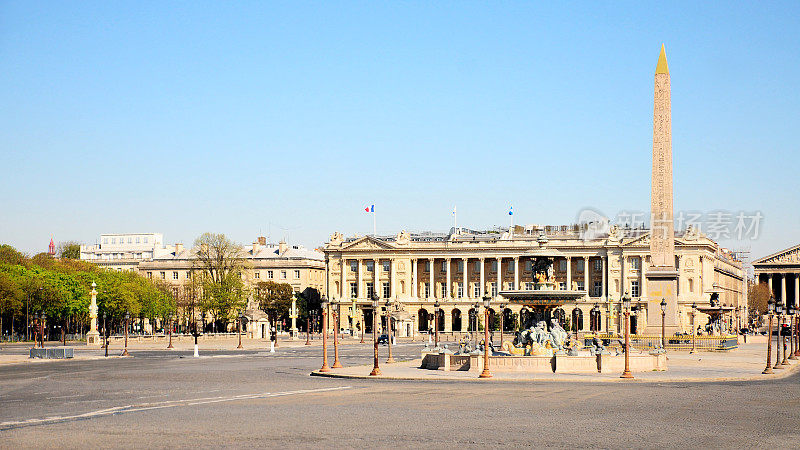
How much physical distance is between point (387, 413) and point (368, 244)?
145m

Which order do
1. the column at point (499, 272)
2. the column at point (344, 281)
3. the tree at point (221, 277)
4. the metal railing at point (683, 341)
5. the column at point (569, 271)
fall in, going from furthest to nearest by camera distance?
the column at point (344, 281)
the column at point (499, 272)
the column at point (569, 271)
the tree at point (221, 277)
the metal railing at point (683, 341)

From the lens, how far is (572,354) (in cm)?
4516

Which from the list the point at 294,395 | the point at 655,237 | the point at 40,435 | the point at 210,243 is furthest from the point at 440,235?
the point at 40,435


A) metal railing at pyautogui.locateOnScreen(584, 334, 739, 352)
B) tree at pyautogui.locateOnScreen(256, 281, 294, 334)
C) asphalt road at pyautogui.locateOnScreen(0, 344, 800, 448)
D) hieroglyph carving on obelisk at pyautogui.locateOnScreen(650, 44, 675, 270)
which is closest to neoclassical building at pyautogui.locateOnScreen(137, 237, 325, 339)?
tree at pyautogui.locateOnScreen(256, 281, 294, 334)

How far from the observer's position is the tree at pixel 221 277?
123562 mm

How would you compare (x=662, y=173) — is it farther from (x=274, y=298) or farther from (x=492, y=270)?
(x=492, y=270)

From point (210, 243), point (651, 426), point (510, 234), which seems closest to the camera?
point (651, 426)

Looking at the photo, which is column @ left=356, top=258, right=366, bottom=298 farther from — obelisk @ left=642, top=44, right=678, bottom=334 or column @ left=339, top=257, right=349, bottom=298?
obelisk @ left=642, top=44, right=678, bottom=334

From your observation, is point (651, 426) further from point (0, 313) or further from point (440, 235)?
point (440, 235)

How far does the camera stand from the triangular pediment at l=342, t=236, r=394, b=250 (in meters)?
171

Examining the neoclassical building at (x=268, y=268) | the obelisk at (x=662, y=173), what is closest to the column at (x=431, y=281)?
the neoclassical building at (x=268, y=268)

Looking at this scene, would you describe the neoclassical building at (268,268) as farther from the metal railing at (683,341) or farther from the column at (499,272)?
the metal railing at (683,341)

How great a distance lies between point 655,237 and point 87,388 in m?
38.3

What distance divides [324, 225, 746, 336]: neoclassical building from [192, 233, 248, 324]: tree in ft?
98.4
